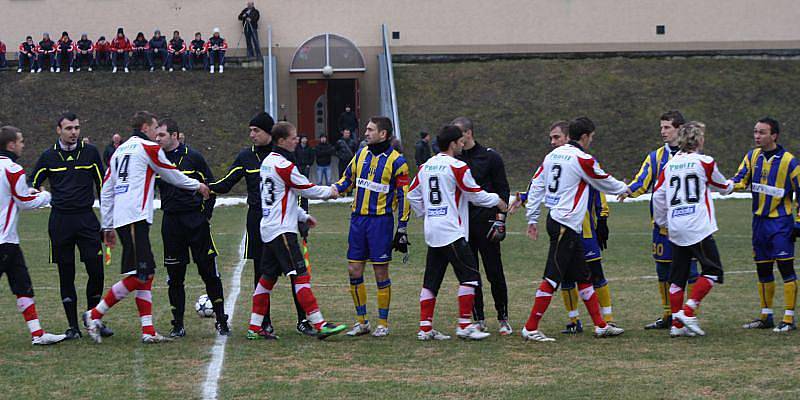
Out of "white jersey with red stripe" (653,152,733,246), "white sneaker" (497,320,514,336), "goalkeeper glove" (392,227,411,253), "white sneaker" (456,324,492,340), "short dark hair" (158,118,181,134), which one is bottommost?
"white sneaker" (497,320,514,336)

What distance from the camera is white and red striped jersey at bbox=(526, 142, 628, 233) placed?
1022cm

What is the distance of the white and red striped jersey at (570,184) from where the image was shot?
33.5ft

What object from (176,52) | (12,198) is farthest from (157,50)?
(12,198)

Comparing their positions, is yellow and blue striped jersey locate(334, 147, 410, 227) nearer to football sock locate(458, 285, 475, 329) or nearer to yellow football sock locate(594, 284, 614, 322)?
football sock locate(458, 285, 475, 329)

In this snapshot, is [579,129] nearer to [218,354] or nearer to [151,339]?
[218,354]

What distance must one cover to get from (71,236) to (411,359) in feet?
12.6

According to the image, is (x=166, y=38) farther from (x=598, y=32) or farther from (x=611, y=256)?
(x=611, y=256)

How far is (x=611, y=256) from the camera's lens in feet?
58.1

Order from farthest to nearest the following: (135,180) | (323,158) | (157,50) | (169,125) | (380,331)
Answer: (157,50) → (323,158) → (169,125) → (380,331) → (135,180)

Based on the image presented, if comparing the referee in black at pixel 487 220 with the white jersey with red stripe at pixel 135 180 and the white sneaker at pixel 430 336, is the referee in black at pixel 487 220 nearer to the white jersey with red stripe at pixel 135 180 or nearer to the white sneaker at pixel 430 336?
the white sneaker at pixel 430 336

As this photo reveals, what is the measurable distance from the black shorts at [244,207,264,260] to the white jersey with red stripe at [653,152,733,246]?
4.10 meters

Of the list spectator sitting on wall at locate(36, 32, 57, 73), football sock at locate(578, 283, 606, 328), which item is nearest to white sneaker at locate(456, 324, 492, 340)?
football sock at locate(578, 283, 606, 328)

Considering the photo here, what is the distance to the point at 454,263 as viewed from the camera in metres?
10.3

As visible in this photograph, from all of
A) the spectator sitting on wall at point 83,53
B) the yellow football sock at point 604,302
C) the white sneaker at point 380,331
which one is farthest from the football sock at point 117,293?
the spectator sitting on wall at point 83,53
